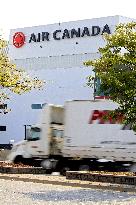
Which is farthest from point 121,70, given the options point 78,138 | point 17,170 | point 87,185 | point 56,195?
point 17,170

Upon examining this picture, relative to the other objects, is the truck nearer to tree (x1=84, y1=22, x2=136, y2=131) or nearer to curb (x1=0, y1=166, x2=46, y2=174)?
curb (x1=0, y1=166, x2=46, y2=174)

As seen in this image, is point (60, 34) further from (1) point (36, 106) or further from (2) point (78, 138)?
(2) point (78, 138)

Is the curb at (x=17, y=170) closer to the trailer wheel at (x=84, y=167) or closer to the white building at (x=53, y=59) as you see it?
the trailer wheel at (x=84, y=167)

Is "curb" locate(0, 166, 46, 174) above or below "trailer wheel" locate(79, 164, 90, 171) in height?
above

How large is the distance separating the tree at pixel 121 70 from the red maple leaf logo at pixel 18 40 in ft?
205

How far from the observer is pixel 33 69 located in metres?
76.8

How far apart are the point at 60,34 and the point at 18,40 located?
23.8ft

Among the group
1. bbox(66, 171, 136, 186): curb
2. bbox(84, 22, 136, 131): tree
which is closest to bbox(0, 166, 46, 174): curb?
bbox(66, 171, 136, 186): curb

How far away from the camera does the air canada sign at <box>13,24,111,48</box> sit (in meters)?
73.7

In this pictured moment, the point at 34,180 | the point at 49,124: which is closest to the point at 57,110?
the point at 49,124

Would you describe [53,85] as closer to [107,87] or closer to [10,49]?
[10,49]

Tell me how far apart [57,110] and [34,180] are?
7.53 meters

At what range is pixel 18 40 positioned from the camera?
3196 inches

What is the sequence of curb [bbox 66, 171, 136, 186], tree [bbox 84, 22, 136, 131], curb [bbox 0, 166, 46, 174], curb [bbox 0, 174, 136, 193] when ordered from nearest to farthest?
curb [bbox 0, 174, 136, 193]
tree [bbox 84, 22, 136, 131]
curb [bbox 66, 171, 136, 186]
curb [bbox 0, 166, 46, 174]
